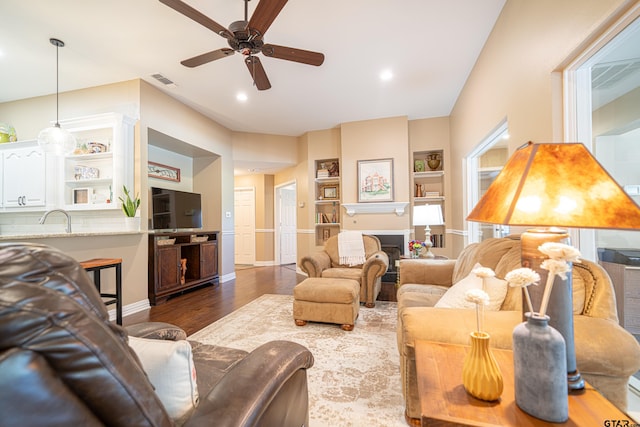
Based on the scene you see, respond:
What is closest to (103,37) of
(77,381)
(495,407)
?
(77,381)

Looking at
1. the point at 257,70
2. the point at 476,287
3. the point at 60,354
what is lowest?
the point at 476,287

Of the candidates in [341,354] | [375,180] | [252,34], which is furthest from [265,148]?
[341,354]

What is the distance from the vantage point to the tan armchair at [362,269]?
3.18 metres

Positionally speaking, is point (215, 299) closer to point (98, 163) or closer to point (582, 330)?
point (98, 163)

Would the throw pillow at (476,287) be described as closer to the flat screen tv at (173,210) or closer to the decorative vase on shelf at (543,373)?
the decorative vase on shelf at (543,373)

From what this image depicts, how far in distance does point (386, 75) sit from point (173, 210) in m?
3.72

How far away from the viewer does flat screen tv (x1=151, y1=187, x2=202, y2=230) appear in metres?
4.05

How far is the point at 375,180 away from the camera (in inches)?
181

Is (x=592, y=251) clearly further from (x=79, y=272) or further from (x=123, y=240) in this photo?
(x=123, y=240)

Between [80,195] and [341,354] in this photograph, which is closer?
[341,354]

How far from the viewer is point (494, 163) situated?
10.8 ft

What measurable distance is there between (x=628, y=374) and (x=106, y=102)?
503 cm

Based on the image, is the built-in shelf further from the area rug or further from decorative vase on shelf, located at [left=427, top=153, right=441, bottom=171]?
the area rug

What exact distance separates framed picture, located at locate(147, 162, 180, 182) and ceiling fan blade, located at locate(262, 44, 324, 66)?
2.99 meters
